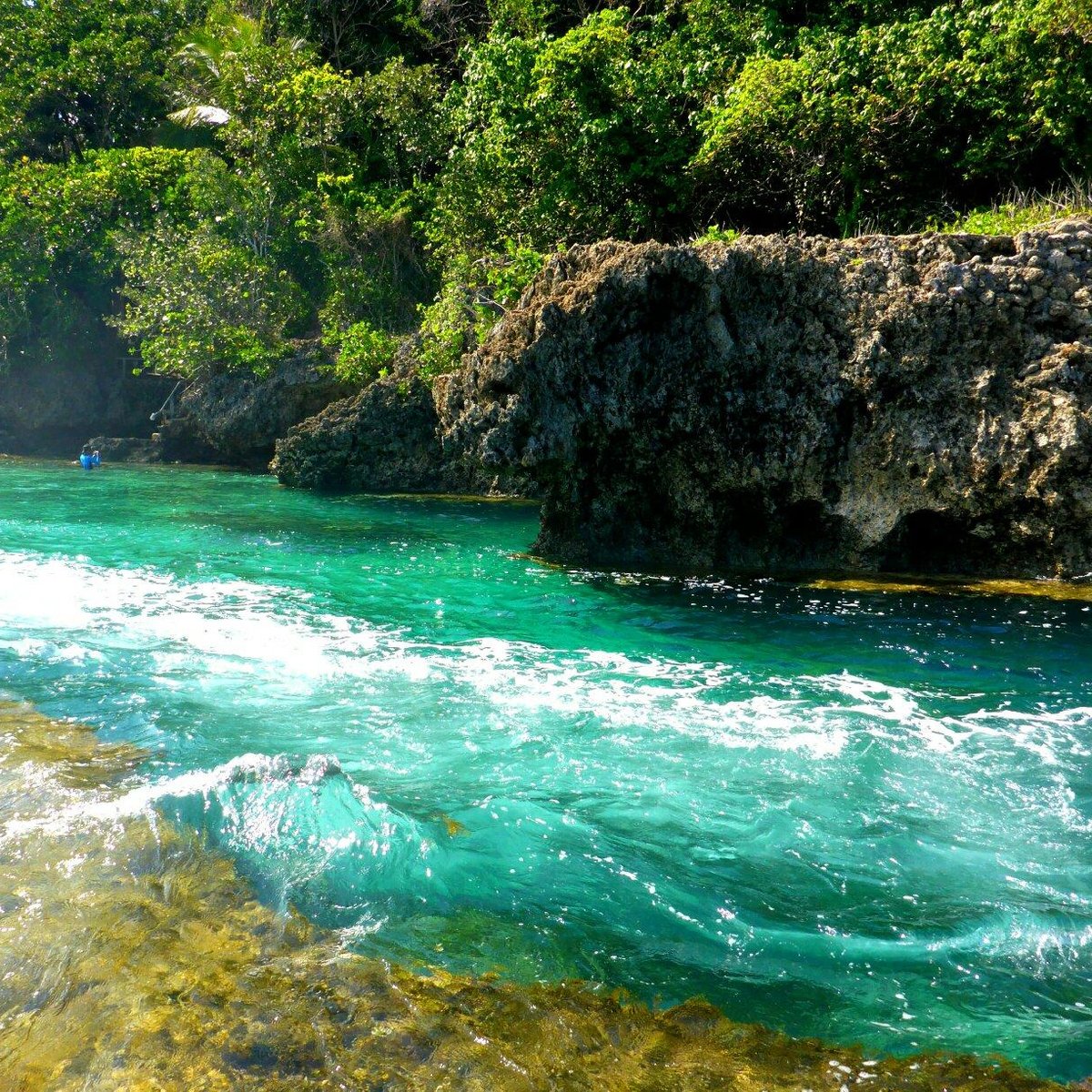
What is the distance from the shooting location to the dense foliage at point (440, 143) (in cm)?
1228

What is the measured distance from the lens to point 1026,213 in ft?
33.1

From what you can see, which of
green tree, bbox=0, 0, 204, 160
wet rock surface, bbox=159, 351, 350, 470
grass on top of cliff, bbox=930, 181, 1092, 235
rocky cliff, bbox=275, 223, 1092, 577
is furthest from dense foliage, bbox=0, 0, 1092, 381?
rocky cliff, bbox=275, 223, 1092, 577

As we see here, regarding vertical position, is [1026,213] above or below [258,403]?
above

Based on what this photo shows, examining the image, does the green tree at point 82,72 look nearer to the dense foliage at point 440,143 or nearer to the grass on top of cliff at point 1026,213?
the dense foliage at point 440,143

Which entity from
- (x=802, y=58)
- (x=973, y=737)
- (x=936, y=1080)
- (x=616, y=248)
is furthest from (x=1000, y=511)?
(x=802, y=58)

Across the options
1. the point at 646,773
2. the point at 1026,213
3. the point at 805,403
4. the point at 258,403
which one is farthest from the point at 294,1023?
the point at 258,403

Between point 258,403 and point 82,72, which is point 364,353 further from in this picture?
point 82,72

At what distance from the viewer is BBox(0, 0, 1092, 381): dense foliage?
12.3 m

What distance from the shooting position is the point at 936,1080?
98.9 inches

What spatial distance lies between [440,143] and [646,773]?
20257 mm

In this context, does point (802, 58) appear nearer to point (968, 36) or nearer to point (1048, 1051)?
point (968, 36)

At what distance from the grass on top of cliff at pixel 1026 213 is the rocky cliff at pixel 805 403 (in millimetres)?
1503

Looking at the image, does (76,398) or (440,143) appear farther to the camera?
(76,398)

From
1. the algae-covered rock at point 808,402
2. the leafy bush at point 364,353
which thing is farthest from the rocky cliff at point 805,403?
the leafy bush at point 364,353
